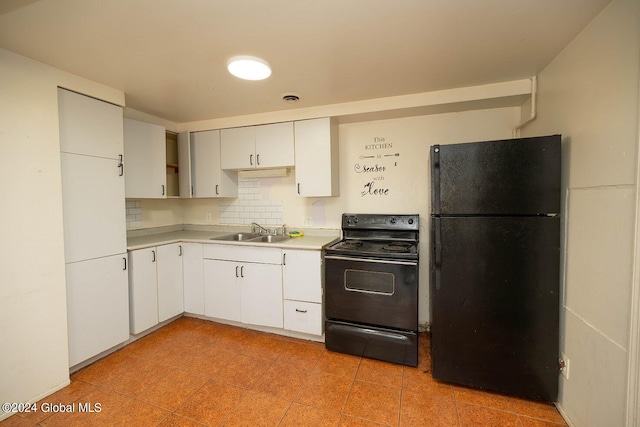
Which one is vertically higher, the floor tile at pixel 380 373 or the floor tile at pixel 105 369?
the floor tile at pixel 105 369

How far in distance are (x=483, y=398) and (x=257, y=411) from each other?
1.50 metres

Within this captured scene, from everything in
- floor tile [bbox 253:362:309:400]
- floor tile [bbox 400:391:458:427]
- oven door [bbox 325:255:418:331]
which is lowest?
floor tile [bbox 400:391:458:427]

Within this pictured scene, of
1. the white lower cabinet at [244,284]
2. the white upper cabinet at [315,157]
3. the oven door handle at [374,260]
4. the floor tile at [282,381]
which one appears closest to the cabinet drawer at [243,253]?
the white lower cabinet at [244,284]

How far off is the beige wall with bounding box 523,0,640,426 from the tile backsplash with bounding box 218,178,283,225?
8.38 ft

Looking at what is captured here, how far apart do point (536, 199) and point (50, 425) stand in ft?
10.7

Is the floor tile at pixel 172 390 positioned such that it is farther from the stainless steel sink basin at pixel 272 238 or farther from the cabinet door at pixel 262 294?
the stainless steel sink basin at pixel 272 238

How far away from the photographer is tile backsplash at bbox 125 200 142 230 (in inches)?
117

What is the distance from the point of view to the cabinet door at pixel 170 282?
2746mm

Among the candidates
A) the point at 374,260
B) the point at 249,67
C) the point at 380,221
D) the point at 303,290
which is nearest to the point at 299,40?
the point at 249,67

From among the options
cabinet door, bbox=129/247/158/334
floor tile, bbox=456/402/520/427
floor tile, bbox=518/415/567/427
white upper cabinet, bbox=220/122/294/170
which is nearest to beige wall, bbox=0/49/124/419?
cabinet door, bbox=129/247/158/334

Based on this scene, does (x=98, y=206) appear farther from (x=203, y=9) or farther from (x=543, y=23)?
(x=543, y=23)

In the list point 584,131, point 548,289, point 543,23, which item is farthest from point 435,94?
point 548,289

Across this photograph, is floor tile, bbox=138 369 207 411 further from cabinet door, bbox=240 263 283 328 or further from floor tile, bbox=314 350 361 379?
floor tile, bbox=314 350 361 379

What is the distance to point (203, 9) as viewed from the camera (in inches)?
51.9
